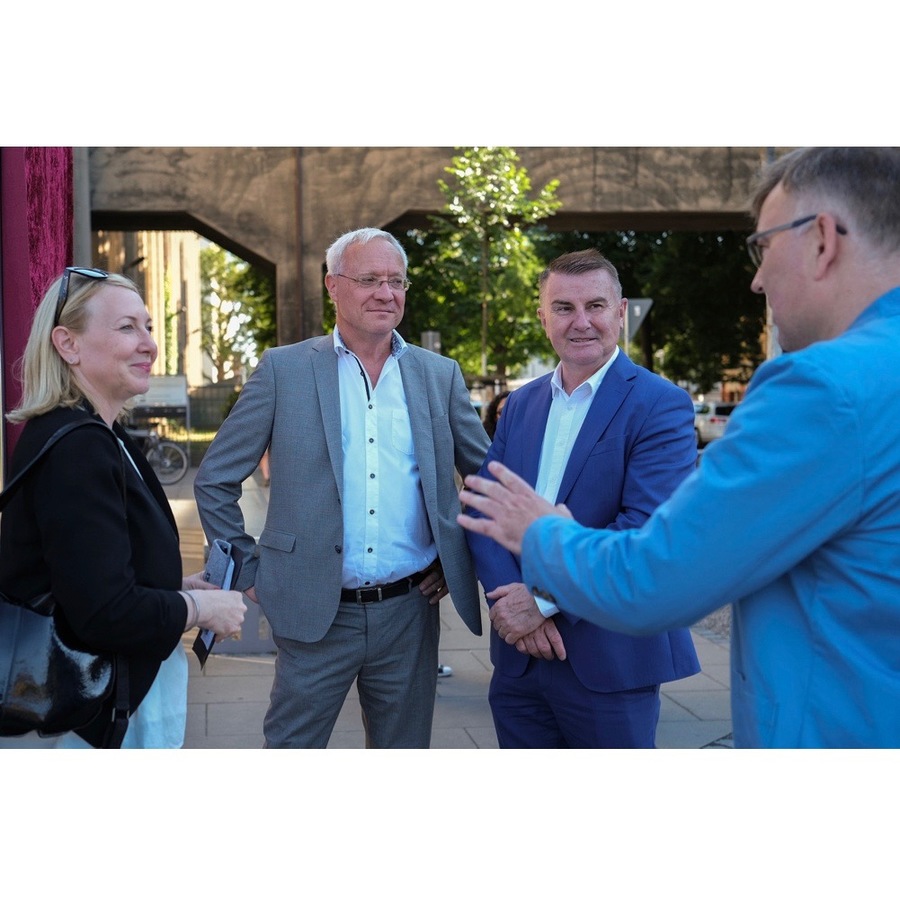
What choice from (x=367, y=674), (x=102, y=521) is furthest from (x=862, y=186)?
(x=367, y=674)

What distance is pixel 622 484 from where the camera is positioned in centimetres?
346

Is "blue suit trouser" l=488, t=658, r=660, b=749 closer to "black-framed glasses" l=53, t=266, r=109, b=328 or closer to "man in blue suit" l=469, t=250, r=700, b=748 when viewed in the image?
"man in blue suit" l=469, t=250, r=700, b=748

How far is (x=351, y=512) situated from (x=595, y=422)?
840 mm

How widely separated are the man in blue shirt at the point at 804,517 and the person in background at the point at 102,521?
0.87m

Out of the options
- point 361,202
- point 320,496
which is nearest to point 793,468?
point 320,496

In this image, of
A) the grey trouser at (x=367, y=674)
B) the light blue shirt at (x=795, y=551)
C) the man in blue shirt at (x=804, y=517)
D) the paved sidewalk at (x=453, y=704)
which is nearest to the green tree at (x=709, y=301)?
the paved sidewalk at (x=453, y=704)

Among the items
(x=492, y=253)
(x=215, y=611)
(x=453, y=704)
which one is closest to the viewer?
(x=215, y=611)

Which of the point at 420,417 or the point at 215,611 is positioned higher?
the point at 420,417

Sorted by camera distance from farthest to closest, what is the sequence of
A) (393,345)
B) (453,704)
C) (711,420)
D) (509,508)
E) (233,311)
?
(233,311), (711,420), (453,704), (393,345), (509,508)

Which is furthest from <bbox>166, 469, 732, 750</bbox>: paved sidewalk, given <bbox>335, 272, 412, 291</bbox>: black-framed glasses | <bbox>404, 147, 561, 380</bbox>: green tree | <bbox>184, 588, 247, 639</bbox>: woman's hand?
<bbox>404, 147, 561, 380</bbox>: green tree

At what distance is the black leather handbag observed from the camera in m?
2.21

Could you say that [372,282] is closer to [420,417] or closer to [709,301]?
[420,417]

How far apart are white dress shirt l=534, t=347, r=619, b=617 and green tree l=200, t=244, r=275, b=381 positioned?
80.8ft

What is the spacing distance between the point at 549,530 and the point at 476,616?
198 cm
